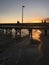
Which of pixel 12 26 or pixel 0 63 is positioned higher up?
pixel 12 26

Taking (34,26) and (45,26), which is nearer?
(45,26)

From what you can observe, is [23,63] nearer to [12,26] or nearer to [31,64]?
[31,64]

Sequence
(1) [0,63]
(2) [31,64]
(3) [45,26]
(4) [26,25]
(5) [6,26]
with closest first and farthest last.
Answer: (2) [31,64] < (1) [0,63] < (3) [45,26] < (4) [26,25] < (5) [6,26]

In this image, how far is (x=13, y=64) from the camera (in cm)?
1712

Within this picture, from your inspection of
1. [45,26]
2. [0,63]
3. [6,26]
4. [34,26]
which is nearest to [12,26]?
[6,26]

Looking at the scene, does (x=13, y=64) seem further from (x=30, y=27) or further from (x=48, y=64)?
(x=30, y=27)

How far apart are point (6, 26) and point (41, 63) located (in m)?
61.2

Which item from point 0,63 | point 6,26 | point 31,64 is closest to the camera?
point 31,64

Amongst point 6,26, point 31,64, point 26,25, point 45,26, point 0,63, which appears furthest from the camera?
point 6,26

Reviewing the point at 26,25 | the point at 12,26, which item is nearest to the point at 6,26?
the point at 12,26

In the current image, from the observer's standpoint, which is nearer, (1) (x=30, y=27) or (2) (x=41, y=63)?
(2) (x=41, y=63)

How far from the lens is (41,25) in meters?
69.9

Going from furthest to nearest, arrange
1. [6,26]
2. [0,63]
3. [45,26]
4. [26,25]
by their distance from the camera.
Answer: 1. [6,26]
2. [26,25]
3. [45,26]
4. [0,63]

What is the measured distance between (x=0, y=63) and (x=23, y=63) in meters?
1.90
